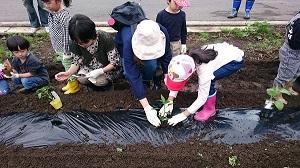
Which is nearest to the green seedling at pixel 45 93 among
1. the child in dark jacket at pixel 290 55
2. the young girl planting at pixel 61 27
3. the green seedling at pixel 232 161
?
the young girl planting at pixel 61 27

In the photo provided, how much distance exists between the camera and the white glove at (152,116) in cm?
290

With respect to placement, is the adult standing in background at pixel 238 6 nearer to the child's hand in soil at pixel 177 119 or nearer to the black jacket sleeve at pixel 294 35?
the black jacket sleeve at pixel 294 35

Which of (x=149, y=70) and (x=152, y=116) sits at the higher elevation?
(x=149, y=70)

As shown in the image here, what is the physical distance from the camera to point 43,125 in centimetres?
306

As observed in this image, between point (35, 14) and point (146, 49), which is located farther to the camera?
point (35, 14)

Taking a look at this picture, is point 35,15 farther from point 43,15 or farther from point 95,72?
point 95,72

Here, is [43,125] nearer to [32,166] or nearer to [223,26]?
[32,166]

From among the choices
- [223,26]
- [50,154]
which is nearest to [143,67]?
[50,154]

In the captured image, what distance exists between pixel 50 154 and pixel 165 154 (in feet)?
3.10

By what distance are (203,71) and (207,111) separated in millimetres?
503

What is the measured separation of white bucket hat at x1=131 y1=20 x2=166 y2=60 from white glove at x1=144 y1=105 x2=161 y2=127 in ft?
1.67

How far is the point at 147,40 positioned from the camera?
2586 mm

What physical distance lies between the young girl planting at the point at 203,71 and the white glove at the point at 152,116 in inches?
3.6

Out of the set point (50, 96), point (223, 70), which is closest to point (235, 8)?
point (223, 70)
